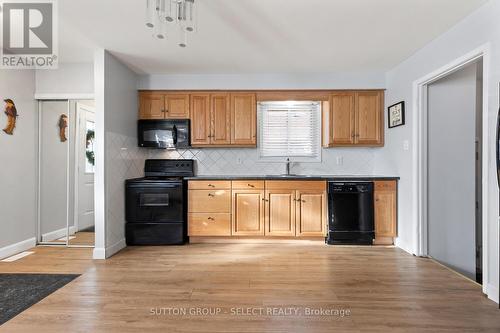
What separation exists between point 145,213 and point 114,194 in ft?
1.59

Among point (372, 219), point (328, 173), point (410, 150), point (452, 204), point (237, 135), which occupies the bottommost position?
point (372, 219)

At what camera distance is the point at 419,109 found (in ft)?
10.8

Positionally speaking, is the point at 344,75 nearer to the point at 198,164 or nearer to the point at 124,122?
the point at 198,164

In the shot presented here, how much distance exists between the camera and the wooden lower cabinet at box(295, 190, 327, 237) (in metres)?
3.85

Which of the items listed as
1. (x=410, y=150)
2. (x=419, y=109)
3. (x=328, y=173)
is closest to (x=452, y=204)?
(x=410, y=150)

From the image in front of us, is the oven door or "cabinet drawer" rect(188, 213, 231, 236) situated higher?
the oven door

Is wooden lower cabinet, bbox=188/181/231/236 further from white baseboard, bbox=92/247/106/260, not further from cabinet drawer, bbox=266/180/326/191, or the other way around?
white baseboard, bbox=92/247/106/260

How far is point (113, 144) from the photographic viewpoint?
3.48m

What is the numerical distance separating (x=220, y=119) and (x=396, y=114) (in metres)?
2.35

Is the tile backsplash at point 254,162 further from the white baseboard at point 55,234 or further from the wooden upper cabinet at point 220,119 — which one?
the white baseboard at point 55,234

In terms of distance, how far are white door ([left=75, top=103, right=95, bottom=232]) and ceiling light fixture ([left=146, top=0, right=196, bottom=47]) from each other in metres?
1.93

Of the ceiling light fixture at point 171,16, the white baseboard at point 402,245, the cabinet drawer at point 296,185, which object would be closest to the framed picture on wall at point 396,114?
the cabinet drawer at point 296,185

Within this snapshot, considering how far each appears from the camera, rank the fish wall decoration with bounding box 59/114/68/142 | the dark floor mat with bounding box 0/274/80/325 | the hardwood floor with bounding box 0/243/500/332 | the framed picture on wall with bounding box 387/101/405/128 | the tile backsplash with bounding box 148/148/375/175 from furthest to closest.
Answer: the tile backsplash with bounding box 148/148/375/175
the fish wall decoration with bounding box 59/114/68/142
the framed picture on wall with bounding box 387/101/405/128
the dark floor mat with bounding box 0/274/80/325
the hardwood floor with bounding box 0/243/500/332

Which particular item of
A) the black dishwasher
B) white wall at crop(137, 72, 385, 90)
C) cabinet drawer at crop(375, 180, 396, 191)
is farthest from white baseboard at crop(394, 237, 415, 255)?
white wall at crop(137, 72, 385, 90)
